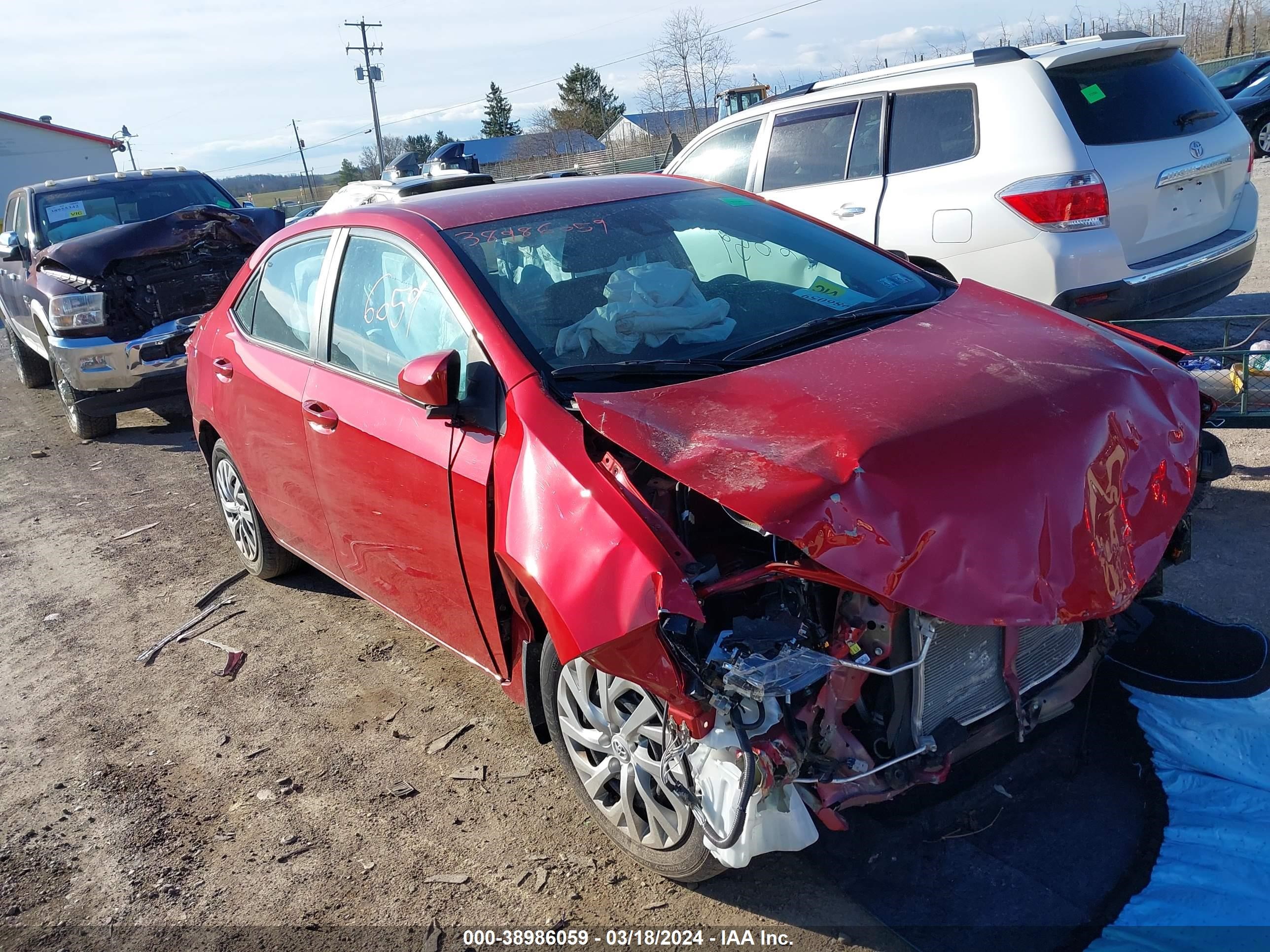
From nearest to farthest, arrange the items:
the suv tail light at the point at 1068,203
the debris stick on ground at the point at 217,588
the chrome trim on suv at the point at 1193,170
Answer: the debris stick on ground at the point at 217,588
the suv tail light at the point at 1068,203
the chrome trim on suv at the point at 1193,170

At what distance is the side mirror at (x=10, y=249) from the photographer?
916 cm

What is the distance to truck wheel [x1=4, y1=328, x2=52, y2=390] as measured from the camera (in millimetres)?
11453

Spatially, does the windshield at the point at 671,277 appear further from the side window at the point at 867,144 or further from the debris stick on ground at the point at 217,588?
the debris stick on ground at the point at 217,588

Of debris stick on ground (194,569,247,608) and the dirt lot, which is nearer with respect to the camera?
the dirt lot

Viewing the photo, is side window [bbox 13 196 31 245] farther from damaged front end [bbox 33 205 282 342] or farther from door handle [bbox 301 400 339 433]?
door handle [bbox 301 400 339 433]

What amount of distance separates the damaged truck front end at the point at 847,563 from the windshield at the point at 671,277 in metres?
0.42

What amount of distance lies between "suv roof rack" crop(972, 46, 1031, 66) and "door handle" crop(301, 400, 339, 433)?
4368mm

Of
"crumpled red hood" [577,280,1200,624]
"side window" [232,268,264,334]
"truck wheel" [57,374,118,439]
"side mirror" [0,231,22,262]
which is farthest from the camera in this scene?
"side mirror" [0,231,22,262]

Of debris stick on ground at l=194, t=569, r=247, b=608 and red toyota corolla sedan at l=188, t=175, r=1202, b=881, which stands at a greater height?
red toyota corolla sedan at l=188, t=175, r=1202, b=881

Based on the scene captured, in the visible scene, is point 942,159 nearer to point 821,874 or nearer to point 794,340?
point 794,340

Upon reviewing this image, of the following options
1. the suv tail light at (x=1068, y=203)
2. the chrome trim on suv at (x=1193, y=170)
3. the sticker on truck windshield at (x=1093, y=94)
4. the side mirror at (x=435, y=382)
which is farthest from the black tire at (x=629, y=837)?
the sticker on truck windshield at (x=1093, y=94)

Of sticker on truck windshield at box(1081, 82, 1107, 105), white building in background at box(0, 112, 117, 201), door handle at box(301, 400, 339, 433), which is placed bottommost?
door handle at box(301, 400, 339, 433)

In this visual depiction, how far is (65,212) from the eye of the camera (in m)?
9.79

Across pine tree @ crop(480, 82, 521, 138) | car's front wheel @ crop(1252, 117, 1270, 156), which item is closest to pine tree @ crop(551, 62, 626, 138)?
pine tree @ crop(480, 82, 521, 138)
